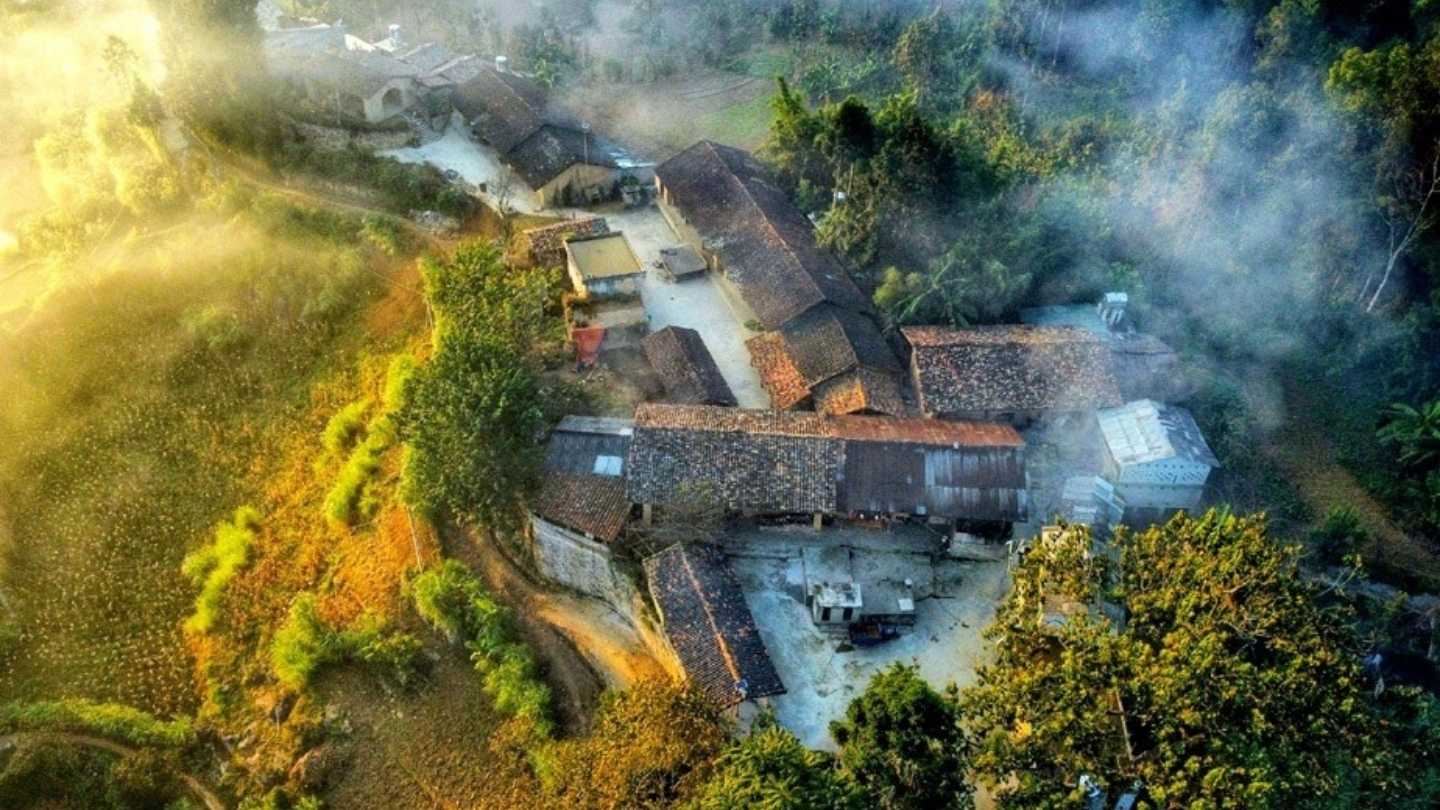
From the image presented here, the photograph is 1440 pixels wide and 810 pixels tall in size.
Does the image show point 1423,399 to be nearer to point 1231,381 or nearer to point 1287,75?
point 1231,381

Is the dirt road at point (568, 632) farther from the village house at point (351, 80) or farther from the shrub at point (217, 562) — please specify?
the village house at point (351, 80)

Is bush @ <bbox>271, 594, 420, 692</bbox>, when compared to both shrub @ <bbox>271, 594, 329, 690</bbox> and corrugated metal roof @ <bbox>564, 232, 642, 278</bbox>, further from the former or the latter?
corrugated metal roof @ <bbox>564, 232, 642, 278</bbox>

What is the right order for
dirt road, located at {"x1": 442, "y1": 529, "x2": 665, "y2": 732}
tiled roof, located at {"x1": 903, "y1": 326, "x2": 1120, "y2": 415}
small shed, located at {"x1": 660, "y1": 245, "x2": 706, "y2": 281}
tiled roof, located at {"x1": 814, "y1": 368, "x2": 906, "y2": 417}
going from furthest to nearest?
small shed, located at {"x1": 660, "y1": 245, "x2": 706, "y2": 281}
tiled roof, located at {"x1": 814, "y1": 368, "x2": 906, "y2": 417}
tiled roof, located at {"x1": 903, "y1": 326, "x2": 1120, "y2": 415}
dirt road, located at {"x1": 442, "y1": 529, "x2": 665, "y2": 732}

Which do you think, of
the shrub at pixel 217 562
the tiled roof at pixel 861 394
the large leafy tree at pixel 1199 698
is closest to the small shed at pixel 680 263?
the tiled roof at pixel 861 394

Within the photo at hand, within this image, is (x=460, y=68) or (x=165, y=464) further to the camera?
(x=460, y=68)

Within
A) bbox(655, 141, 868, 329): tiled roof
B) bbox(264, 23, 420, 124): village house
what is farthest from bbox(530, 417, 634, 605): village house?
bbox(264, 23, 420, 124): village house

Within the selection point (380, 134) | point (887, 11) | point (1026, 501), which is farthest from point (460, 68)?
point (1026, 501)
